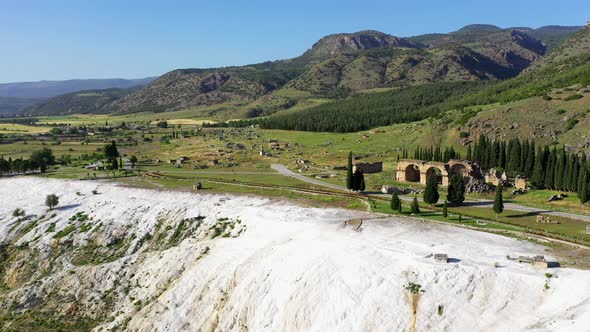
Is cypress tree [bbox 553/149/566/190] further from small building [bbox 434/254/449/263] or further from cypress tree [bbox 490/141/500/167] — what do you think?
small building [bbox 434/254/449/263]

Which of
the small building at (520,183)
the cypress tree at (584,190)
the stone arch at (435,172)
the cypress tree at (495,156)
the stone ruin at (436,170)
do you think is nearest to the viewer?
the cypress tree at (584,190)

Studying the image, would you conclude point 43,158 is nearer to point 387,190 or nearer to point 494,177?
point 387,190

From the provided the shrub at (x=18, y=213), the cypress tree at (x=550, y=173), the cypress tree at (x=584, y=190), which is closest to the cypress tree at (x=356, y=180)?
the cypress tree at (x=584, y=190)

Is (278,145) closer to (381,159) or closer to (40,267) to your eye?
(381,159)

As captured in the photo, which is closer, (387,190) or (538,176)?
(387,190)

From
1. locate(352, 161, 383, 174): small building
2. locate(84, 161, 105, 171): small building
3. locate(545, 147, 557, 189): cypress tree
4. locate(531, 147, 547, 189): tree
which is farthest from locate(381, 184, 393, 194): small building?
locate(84, 161, 105, 171): small building

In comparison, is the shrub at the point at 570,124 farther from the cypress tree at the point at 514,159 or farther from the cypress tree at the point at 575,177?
the cypress tree at the point at 575,177

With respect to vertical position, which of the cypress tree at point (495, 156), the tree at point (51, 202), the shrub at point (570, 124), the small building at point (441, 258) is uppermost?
the shrub at point (570, 124)

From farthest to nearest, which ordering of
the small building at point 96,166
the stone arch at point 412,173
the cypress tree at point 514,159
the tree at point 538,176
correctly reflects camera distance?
the small building at point 96,166, the cypress tree at point 514,159, the stone arch at point 412,173, the tree at point 538,176

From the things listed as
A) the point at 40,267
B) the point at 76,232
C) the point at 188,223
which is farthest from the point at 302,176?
the point at 40,267

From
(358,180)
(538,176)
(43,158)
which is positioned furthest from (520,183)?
(43,158)
